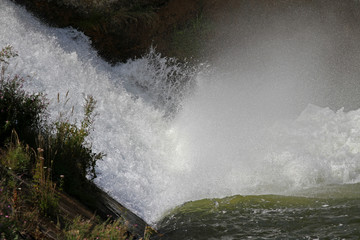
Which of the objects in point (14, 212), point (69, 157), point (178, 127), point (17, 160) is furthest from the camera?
point (178, 127)

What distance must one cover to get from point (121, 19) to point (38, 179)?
588 cm

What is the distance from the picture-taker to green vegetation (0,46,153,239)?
2.89 m

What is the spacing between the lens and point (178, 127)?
738 cm

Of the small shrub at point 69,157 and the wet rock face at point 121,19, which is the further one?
the wet rock face at point 121,19

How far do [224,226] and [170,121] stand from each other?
358cm

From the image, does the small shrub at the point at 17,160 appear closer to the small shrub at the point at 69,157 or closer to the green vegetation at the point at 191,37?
the small shrub at the point at 69,157

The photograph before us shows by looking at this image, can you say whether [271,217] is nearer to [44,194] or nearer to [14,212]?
[44,194]

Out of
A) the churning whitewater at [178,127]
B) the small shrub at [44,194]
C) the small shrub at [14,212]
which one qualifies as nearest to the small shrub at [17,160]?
the small shrub at [14,212]

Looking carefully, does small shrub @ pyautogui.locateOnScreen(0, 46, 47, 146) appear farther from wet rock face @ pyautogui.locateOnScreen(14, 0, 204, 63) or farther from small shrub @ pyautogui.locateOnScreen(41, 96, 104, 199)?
wet rock face @ pyautogui.locateOnScreen(14, 0, 204, 63)

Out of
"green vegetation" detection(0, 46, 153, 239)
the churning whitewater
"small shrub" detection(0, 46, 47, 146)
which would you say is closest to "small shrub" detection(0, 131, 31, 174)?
"green vegetation" detection(0, 46, 153, 239)

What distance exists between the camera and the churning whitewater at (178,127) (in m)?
5.57

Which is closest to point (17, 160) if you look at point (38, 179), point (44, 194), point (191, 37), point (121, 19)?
point (38, 179)

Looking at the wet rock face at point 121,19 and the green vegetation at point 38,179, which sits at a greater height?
the wet rock face at point 121,19

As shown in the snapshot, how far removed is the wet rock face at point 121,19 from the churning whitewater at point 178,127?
Result: 247 millimetres
